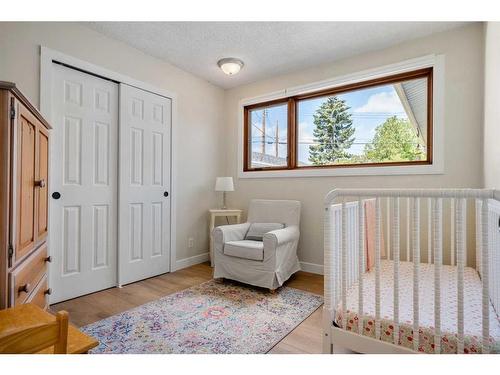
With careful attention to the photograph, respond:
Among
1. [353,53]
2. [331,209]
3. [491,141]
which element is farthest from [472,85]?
[331,209]

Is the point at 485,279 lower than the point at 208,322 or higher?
higher

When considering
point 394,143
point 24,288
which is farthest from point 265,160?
point 24,288

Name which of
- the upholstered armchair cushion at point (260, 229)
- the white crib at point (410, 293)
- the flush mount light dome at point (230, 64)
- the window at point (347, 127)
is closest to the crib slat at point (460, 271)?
the white crib at point (410, 293)

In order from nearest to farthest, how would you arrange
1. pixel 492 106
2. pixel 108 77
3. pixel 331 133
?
pixel 492 106, pixel 108 77, pixel 331 133

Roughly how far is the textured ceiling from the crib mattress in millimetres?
2121

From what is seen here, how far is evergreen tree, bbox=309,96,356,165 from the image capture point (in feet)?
10.2

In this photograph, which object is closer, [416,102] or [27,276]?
[27,276]

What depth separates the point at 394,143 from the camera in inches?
111

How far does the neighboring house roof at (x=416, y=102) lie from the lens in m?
2.66

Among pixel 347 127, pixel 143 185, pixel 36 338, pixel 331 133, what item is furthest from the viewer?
pixel 331 133

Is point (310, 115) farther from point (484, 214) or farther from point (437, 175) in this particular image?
point (484, 214)

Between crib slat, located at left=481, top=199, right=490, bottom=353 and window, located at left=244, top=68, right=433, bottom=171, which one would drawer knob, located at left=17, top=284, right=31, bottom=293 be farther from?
window, located at left=244, top=68, right=433, bottom=171

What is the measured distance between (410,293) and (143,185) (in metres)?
2.53

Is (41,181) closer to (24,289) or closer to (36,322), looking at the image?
(24,289)
